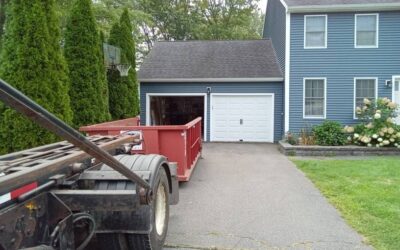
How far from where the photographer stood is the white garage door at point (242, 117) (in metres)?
15.0

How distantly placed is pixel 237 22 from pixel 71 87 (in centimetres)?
2406

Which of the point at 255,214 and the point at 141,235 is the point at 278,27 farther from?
the point at 141,235

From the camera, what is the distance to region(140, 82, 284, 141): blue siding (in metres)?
14.8

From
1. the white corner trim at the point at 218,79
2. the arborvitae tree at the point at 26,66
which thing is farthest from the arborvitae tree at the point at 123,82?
the arborvitae tree at the point at 26,66

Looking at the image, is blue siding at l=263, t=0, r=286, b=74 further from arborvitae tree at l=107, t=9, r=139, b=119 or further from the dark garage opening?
arborvitae tree at l=107, t=9, r=139, b=119

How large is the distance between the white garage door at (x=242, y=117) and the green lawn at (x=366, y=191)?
443 cm

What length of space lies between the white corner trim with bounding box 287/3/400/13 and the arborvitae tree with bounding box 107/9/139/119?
621cm

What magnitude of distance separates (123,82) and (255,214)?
30.4ft

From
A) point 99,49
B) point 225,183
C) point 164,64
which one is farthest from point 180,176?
point 164,64

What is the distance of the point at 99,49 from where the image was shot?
10.1m

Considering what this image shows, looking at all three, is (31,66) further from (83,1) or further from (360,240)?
(360,240)

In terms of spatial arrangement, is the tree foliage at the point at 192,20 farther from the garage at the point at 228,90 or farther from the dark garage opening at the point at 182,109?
the garage at the point at 228,90

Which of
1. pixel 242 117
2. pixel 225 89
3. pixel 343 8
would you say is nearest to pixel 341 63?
pixel 343 8

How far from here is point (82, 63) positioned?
31.6 feet
